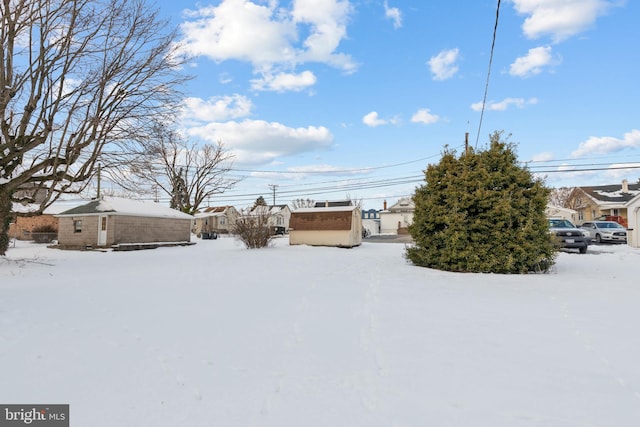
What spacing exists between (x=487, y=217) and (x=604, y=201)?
121 ft

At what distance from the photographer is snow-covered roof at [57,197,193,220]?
68.9 ft

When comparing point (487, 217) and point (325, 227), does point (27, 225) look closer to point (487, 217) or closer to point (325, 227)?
point (325, 227)

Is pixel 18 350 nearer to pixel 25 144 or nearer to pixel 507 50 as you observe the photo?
pixel 25 144

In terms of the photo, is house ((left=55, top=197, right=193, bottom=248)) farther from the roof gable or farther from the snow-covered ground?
the roof gable

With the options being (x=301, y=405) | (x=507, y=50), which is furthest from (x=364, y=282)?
(x=507, y=50)

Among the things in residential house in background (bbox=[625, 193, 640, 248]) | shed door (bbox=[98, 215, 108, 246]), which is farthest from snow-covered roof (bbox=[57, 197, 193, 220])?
residential house in background (bbox=[625, 193, 640, 248])

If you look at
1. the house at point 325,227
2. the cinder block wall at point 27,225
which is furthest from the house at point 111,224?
the house at point 325,227

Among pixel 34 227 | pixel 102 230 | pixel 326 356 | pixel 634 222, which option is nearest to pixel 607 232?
pixel 634 222

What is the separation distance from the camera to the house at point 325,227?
2025 centimetres

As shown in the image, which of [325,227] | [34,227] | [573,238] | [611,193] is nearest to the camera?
[573,238]

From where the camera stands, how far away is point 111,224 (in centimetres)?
2070

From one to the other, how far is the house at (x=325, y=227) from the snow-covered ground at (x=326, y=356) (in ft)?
44.0

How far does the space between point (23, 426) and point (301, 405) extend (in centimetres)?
203

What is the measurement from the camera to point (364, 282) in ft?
25.6
